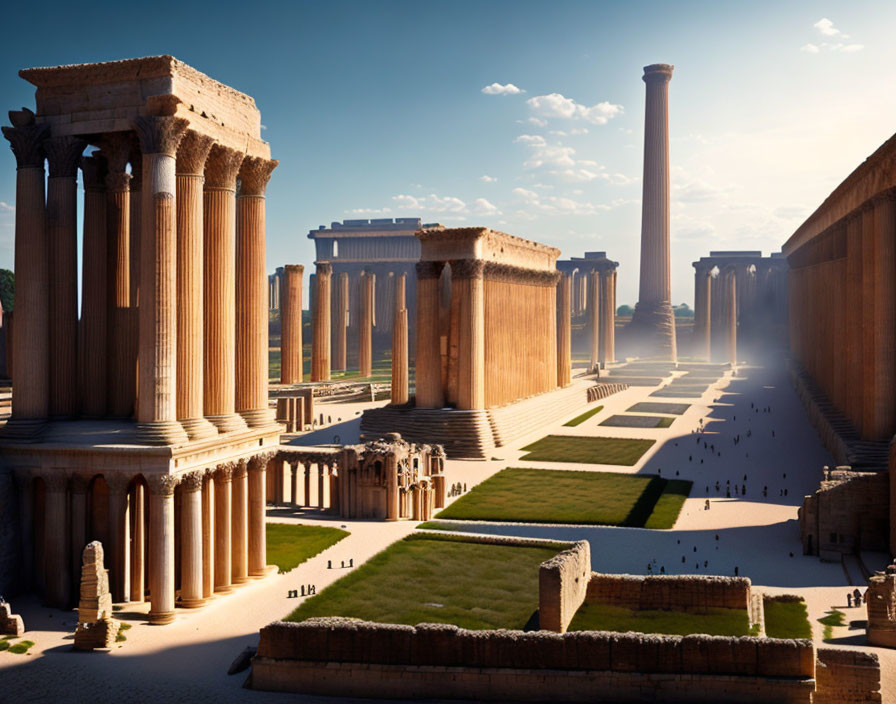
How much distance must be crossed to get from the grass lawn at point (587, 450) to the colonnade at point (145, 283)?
96.4ft

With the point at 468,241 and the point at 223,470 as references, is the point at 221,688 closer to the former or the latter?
the point at 223,470

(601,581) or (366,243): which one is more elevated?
(366,243)

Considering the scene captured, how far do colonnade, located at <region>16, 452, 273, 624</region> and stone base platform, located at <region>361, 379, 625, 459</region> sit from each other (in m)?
32.4

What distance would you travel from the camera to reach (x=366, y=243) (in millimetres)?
175500

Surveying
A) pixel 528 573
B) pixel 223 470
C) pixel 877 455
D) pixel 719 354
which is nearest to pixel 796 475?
pixel 877 455

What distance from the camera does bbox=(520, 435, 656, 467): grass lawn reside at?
56.2 metres

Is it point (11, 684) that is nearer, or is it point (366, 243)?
point (11, 684)

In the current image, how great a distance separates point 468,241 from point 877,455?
29.5 metres

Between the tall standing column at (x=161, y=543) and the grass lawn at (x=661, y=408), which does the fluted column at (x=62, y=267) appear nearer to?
the tall standing column at (x=161, y=543)

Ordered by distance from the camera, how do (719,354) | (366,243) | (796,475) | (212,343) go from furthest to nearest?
1. (366,243)
2. (719,354)
3. (796,475)
4. (212,343)

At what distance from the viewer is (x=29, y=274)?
26.8 m

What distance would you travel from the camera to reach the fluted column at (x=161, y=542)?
24.8 m

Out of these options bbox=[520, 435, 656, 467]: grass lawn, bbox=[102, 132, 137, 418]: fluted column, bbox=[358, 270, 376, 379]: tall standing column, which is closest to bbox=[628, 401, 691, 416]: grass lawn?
bbox=[520, 435, 656, 467]: grass lawn

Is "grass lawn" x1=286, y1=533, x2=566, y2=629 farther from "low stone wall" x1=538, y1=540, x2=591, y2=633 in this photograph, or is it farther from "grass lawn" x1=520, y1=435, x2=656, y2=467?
"grass lawn" x1=520, y1=435, x2=656, y2=467
